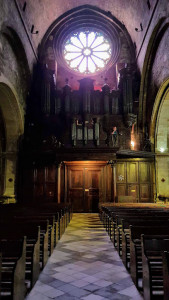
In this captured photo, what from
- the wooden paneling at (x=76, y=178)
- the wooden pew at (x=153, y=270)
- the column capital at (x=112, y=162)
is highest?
the column capital at (x=112, y=162)

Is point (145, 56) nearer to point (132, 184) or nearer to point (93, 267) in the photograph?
point (132, 184)

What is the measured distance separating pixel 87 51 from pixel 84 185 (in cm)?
1092

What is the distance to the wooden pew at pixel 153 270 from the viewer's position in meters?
2.87

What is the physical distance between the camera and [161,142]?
15133 millimetres

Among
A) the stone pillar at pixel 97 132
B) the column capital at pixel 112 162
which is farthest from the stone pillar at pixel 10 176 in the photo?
the column capital at pixel 112 162

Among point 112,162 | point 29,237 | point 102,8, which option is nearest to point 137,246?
point 29,237

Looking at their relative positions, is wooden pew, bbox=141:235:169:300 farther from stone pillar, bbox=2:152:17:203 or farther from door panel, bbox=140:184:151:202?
stone pillar, bbox=2:152:17:203

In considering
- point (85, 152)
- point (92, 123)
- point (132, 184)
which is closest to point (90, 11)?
point (92, 123)

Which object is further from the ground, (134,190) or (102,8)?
(102,8)

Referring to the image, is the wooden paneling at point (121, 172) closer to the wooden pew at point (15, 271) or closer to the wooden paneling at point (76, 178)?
the wooden paneling at point (76, 178)

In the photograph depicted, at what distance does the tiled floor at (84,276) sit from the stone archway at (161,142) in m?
9.31

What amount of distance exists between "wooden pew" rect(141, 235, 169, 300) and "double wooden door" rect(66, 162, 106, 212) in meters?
11.6

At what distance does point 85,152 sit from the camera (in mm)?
13492

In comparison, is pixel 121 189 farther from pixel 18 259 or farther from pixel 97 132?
pixel 18 259
